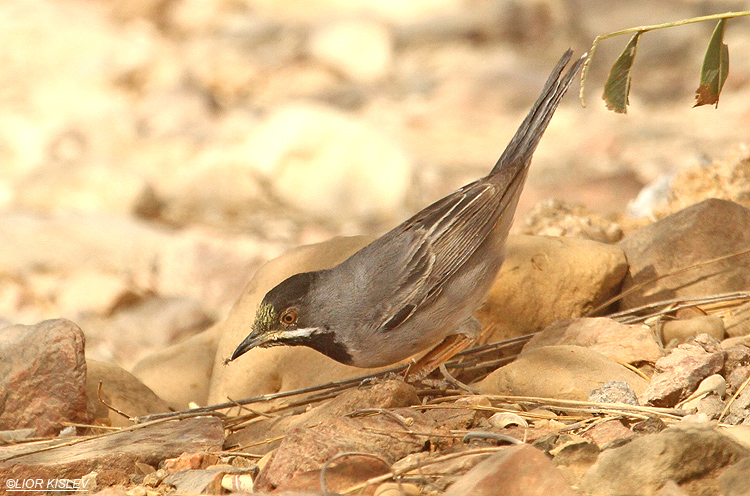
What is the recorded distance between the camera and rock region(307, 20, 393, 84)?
14.0 metres

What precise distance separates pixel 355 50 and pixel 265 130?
3.65 metres

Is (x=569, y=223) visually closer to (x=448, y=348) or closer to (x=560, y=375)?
(x=448, y=348)

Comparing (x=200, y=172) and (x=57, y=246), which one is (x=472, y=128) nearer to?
(x=200, y=172)

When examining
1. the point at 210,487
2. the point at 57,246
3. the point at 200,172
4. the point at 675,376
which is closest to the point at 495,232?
the point at 675,376

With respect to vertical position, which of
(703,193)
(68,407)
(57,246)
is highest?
(57,246)

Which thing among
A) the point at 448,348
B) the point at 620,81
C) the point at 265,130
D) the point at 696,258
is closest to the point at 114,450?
the point at 448,348

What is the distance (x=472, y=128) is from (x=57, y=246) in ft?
19.6

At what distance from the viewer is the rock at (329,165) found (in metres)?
10.6

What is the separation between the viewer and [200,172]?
1105 centimetres

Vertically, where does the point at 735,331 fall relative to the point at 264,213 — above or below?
below

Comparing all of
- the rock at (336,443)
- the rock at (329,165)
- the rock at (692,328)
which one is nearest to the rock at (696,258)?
the rock at (692,328)

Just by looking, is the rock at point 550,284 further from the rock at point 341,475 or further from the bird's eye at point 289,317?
the rock at point 341,475

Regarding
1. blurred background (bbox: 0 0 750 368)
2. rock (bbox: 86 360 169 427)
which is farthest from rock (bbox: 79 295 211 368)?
rock (bbox: 86 360 169 427)

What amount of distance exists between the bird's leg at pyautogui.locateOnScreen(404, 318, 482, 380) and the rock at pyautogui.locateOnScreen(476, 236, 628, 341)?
0.95ft
